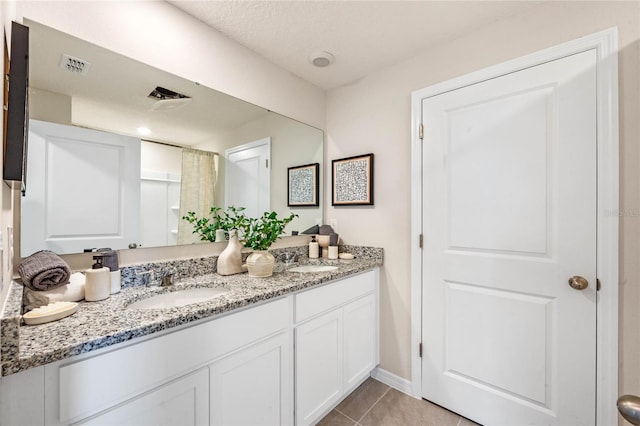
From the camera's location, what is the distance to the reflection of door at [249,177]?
177cm

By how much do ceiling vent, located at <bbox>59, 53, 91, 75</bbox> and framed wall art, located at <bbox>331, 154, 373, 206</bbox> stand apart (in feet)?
5.26

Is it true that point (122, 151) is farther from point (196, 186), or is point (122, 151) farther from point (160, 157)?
point (196, 186)

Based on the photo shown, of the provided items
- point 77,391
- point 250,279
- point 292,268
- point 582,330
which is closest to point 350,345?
point 292,268

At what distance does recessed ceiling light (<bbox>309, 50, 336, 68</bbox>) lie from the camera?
6.15 ft

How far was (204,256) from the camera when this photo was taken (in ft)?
5.37

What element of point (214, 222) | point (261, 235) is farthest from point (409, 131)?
point (214, 222)

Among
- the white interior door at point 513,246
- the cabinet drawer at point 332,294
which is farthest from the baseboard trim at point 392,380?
the cabinet drawer at point 332,294

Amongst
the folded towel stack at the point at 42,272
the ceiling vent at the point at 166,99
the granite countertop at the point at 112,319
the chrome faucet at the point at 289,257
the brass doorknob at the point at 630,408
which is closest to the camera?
the brass doorknob at the point at 630,408

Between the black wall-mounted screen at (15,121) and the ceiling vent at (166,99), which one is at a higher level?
the ceiling vent at (166,99)

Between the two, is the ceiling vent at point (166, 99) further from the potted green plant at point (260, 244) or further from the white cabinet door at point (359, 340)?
the white cabinet door at point (359, 340)

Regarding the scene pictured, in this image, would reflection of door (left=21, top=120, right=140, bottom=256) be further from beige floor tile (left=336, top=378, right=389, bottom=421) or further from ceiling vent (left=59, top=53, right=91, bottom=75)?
beige floor tile (left=336, top=378, right=389, bottom=421)

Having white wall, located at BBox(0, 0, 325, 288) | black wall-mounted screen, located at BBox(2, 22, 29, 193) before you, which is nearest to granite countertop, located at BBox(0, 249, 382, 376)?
white wall, located at BBox(0, 0, 325, 288)

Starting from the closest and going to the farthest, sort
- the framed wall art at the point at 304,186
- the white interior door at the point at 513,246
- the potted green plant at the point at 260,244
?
the white interior door at the point at 513,246, the potted green plant at the point at 260,244, the framed wall art at the point at 304,186

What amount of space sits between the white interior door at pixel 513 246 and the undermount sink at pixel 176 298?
4.33 feet
